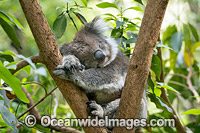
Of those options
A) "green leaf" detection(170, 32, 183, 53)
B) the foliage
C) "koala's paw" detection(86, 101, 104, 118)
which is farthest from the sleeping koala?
"green leaf" detection(170, 32, 183, 53)

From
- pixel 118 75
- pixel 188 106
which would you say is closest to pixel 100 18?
pixel 118 75

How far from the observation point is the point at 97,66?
256 centimetres

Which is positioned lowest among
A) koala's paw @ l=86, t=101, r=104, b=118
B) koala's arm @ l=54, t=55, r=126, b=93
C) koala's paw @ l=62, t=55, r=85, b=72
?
koala's paw @ l=86, t=101, r=104, b=118

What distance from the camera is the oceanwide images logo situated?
76.0 inches

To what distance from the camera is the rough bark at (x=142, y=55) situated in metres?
1.70

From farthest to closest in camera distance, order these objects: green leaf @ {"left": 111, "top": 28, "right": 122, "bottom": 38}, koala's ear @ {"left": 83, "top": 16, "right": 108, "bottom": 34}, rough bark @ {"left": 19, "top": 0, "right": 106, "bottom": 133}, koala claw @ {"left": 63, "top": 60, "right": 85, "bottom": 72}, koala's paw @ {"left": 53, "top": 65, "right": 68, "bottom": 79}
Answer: koala's ear @ {"left": 83, "top": 16, "right": 108, "bottom": 34}
green leaf @ {"left": 111, "top": 28, "right": 122, "bottom": 38}
koala claw @ {"left": 63, "top": 60, "right": 85, "bottom": 72}
koala's paw @ {"left": 53, "top": 65, "right": 68, "bottom": 79}
rough bark @ {"left": 19, "top": 0, "right": 106, "bottom": 133}

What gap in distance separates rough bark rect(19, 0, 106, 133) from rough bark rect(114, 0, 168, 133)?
1.18 feet

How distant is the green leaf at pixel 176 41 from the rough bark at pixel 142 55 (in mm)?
2108

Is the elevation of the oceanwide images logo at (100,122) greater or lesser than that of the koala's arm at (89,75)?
lesser

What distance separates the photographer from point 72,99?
197 centimetres

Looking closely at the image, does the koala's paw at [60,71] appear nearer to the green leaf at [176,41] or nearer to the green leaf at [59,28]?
the green leaf at [59,28]

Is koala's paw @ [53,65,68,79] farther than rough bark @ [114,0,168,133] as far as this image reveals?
Yes

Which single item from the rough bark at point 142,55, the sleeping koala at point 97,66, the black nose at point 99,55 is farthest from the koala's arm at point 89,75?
the rough bark at point 142,55

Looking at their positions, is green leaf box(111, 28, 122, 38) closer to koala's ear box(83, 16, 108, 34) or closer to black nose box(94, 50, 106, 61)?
koala's ear box(83, 16, 108, 34)
